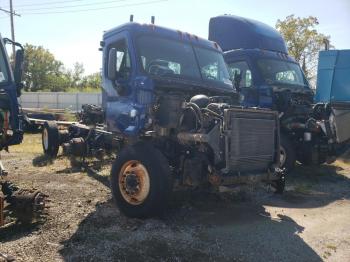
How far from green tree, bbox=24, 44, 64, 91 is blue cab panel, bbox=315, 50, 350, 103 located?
57.3 m

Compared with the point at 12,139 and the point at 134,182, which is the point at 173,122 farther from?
the point at 12,139

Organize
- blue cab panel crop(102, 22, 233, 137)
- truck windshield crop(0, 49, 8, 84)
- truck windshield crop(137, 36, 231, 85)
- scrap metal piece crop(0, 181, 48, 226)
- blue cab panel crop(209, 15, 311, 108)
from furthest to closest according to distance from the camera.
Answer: blue cab panel crop(209, 15, 311, 108) < truck windshield crop(0, 49, 8, 84) < truck windshield crop(137, 36, 231, 85) < blue cab panel crop(102, 22, 233, 137) < scrap metal piece crop(0, 181, 48, 226)

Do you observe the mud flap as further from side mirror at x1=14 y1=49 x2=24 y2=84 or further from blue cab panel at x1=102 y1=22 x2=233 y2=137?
side mirror at x1=14 y1=49 x2=24 y2=84

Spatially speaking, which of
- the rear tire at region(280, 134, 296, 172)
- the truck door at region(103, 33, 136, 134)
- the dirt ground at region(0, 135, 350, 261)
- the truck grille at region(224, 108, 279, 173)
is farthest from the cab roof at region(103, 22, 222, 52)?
the rear tire at region(280, 134, 296, 172)

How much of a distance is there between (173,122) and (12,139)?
259cm

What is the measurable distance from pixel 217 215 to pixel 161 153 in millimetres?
1307

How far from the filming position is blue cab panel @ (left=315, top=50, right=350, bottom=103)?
12.7 m

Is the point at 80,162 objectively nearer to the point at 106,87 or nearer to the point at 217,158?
the point at 106,87

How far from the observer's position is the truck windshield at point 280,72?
33.2ft

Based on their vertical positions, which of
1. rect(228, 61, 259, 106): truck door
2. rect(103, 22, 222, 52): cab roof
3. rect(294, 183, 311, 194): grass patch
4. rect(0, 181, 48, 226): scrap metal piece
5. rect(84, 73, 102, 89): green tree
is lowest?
rect(294, 183, 311, 194): grass patch

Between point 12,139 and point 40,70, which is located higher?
point 40,70

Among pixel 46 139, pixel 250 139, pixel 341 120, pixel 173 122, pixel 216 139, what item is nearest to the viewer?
pixel 216 139

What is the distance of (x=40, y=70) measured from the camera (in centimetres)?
6500

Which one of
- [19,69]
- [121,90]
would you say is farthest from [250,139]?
[19,69]
